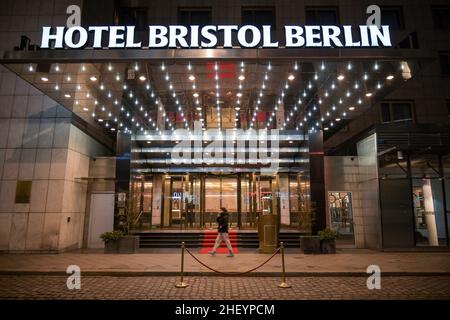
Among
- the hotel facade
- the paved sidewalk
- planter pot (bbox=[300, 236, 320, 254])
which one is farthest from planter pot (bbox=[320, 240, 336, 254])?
the hotel facade

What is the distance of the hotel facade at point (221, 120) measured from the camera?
1005 centimetres

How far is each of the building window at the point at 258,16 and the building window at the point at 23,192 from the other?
15.0 m

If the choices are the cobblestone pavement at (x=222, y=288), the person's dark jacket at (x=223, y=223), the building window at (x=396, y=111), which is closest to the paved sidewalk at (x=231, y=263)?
the cobblestone pavement at (x=222, y=288)

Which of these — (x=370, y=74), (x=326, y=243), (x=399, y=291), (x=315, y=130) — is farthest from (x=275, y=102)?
(x=399, y=291)

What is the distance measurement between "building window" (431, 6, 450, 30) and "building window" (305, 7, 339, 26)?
625 centimetres

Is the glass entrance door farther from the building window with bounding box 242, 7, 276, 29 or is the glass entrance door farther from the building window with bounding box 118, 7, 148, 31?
the building window with bounding box 118, 7, 148, 31

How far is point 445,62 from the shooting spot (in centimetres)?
1858

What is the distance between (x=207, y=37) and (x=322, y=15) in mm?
12292

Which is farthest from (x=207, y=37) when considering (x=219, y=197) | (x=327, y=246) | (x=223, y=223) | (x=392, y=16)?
(x=392, y=16)

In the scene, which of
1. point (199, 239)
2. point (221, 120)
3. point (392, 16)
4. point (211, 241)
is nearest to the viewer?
point (211, 241)

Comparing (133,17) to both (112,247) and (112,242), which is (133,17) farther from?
(112,247)

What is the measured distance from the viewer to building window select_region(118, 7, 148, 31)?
61.9ft

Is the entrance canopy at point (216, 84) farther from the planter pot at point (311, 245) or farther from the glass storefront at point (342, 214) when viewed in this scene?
the planter pot at point (311, 245)

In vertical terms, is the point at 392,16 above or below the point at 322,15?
above
